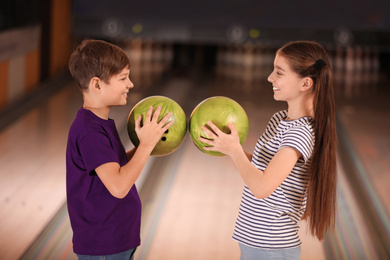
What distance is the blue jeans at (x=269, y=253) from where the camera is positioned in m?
1.29

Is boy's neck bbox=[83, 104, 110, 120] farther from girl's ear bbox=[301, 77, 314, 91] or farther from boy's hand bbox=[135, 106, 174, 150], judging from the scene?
girl's ear bbox=[301, 77, 314, 91]

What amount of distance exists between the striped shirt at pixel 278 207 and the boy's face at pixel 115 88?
35cm

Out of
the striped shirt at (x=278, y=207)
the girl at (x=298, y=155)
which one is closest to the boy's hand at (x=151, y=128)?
the girl at (x=298, y=155)

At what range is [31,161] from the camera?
3137mm

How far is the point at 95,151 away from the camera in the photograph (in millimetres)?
1206

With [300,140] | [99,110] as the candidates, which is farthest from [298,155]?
[99,110]

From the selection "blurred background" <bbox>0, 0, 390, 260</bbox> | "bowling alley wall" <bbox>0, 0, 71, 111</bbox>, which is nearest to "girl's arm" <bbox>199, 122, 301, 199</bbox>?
"blurred background" <bbox>0, 0, 390, 260</bbox>

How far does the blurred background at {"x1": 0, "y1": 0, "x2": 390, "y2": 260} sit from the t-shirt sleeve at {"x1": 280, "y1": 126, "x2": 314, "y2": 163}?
0.69m

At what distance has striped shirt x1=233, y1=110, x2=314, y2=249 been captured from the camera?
129 cm

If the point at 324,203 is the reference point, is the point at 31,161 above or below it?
below

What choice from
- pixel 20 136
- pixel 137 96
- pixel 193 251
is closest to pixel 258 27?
pixel 137 96

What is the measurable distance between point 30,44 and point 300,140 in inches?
166

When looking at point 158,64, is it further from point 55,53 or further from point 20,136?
point 20,136

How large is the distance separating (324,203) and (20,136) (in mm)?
2658
